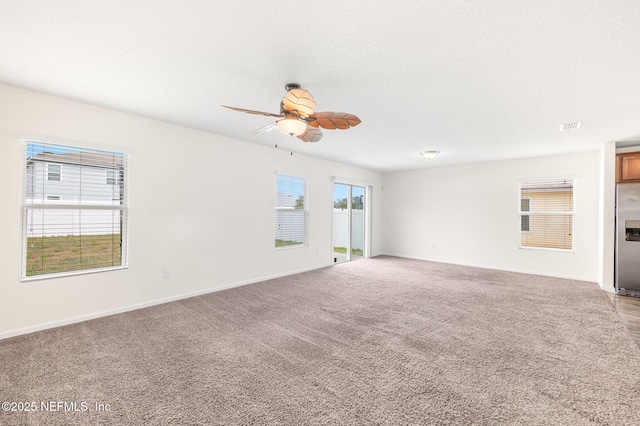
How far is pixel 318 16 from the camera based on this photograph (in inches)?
→ 67.6

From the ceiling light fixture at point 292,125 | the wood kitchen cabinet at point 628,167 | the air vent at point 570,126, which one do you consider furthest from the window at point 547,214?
the ceiling light fixture at point 292,125

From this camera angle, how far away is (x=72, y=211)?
3.16m

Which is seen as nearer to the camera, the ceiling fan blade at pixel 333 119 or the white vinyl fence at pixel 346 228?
the ceiling fan blade at pixel 333 119

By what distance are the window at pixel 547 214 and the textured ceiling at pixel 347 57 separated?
2.23m

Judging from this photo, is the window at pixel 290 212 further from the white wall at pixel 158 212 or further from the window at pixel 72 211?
the window at pixel 72 211

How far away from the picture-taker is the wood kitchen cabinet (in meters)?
4.35

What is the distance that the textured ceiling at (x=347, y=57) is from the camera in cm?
168

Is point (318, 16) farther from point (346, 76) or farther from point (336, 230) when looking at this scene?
point (336, 230)

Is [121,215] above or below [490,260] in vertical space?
above

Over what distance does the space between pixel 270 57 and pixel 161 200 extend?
8.64ft

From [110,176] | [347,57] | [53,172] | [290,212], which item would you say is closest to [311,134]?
[347,57]

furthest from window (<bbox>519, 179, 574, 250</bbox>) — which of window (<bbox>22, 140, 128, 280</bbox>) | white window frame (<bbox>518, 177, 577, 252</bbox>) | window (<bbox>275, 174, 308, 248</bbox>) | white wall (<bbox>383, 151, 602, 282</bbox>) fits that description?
window (<bbox>22, 140, 128, 280</bbox>)

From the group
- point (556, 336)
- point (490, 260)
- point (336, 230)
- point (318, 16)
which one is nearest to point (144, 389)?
point (318, 16)

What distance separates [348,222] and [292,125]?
16.8 feet
